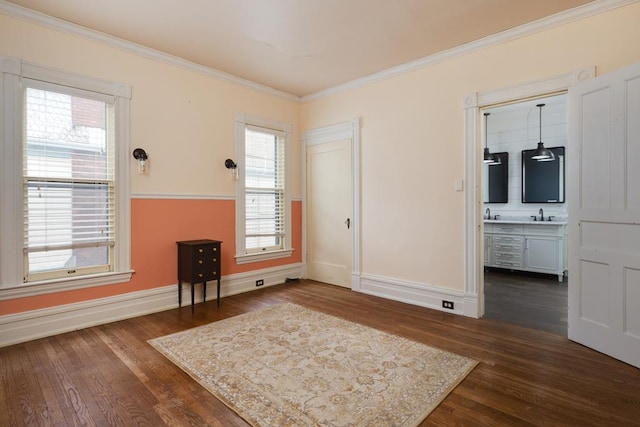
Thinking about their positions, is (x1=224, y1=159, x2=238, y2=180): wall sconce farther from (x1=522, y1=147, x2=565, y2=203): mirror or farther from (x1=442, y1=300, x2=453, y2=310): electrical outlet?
(x1=522, y1=147, x2=565, y2=203): mirror

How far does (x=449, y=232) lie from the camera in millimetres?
3848

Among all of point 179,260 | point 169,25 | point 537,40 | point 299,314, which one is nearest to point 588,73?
point 537,40

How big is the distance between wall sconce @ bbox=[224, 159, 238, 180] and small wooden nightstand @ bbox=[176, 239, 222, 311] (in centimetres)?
106

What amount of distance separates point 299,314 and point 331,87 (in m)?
3.37

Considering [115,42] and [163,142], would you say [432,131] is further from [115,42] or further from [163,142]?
→ [115,42]

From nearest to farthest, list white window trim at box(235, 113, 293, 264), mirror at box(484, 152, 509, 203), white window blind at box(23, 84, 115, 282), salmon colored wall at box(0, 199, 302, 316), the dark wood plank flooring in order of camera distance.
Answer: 1. white window blind at box(23, 84, 115, 282)
2. salmon colored wall at box(0, 199, 302, 316)
3. the dark wood plank flooring
4. white window trim at box(235, 113, 293, 264)
5. mirror at box(484, 152, 509, 203)

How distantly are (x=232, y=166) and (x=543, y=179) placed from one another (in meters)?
5.61

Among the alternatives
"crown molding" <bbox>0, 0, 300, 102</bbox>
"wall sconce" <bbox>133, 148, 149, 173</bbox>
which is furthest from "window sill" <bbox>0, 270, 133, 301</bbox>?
"crown molding" <bbox>0, 0, 300, 102</bbox>

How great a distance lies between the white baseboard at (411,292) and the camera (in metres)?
3.78

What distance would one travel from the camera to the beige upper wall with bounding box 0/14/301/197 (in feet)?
10.3

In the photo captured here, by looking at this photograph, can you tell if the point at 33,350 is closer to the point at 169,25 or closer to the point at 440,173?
the point at 169,25

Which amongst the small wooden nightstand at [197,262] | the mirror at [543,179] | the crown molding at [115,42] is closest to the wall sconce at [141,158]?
the small wooden nightstand at [197,262]

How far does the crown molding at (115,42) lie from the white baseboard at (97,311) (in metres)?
2.71

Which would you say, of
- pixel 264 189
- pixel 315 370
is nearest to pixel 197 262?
pixel 264 189
